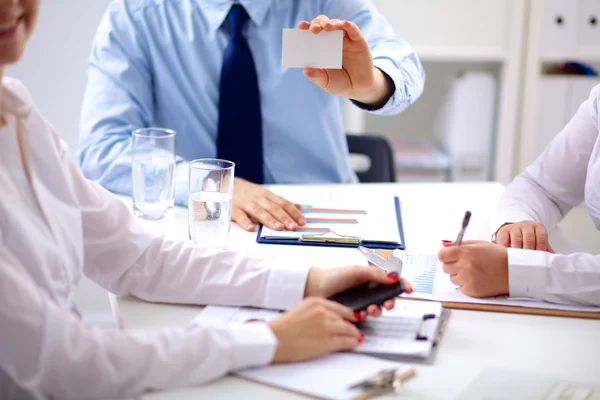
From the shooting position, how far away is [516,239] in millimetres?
1318

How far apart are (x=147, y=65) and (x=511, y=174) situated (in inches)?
69.0

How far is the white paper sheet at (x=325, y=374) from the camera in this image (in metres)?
0.83

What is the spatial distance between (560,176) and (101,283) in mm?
1004

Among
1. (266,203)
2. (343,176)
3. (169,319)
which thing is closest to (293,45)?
(266,203)

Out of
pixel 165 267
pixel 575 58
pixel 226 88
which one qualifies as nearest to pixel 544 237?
pixel 165 267

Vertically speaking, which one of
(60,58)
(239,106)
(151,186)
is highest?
(60,58)

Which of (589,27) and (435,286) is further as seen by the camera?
(589,27)

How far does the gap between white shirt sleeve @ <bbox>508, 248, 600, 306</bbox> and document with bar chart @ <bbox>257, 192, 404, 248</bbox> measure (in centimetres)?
26

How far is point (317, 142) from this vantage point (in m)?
1.99

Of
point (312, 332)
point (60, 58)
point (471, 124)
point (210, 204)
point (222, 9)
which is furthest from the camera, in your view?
point (471, 124)

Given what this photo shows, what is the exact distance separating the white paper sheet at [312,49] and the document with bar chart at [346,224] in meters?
0.31

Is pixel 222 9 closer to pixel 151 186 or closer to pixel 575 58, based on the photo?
pixel 151 186

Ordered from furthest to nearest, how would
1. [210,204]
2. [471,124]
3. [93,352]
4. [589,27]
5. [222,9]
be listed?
[471,124], [589,27], [222,9], [210,204], [93,352]

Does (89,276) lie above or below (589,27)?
below
